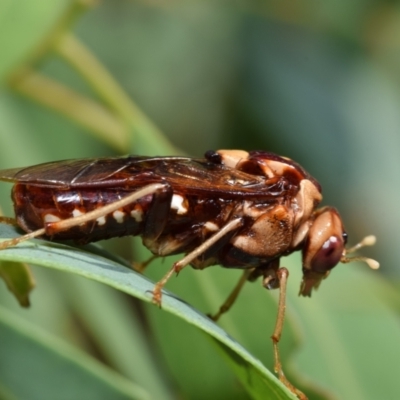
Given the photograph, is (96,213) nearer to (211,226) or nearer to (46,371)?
(211,226)

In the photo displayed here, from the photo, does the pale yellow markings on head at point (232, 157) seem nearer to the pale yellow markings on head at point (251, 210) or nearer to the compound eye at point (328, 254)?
the pale yellow markings on head at point (251, 210)

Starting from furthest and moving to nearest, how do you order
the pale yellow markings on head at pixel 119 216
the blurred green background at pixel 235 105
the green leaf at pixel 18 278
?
the blurred green background at pixel 235 105 < the pale yellow markings on head at pixel 119 216 < the green leaf at pixel 18 278

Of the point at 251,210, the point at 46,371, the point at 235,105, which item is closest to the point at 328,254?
the point at 251,210

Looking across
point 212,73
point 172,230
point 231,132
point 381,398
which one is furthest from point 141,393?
point 212,73

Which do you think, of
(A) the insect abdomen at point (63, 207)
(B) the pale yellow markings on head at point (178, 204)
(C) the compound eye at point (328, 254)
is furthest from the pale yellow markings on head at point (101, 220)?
(C) the compound eye at point (328, 254)

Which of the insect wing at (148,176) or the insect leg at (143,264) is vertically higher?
the insect wing at (148,176)

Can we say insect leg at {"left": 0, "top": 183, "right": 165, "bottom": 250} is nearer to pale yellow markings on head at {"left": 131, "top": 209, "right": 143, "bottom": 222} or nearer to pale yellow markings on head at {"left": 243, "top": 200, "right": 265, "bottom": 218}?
pale yellow markings on head at {"left": 131, "top": 209, "right": 143, "bottom": 222}
